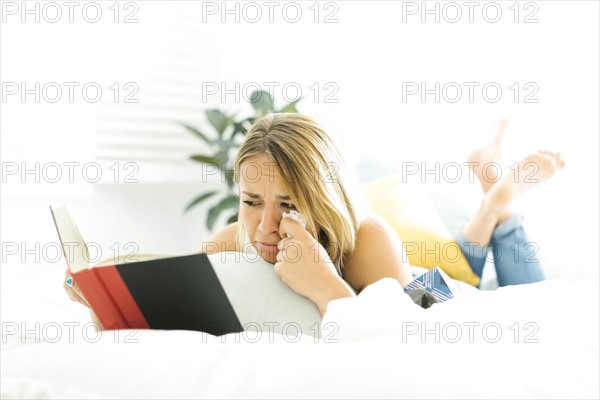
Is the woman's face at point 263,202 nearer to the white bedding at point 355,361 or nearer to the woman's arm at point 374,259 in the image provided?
the woman's arm at point 374,259

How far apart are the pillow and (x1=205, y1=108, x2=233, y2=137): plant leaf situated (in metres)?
1.63

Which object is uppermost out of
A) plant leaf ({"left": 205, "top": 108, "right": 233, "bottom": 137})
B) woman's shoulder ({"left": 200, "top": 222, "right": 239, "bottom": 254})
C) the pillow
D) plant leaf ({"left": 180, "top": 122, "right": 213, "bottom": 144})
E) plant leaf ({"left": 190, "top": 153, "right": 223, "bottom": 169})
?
plant leaf ({"left": 205, "top": 108, "right": 233, "bottom": 137})

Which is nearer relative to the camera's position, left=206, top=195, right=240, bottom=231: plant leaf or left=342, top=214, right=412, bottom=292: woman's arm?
left=342, top=214, right=412, bottom=292: woman's arm

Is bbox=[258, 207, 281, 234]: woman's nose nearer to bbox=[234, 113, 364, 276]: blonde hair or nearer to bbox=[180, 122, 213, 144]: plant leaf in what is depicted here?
bbox=[234, 113, 364, 276]: blonde hair

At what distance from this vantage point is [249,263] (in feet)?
4.29

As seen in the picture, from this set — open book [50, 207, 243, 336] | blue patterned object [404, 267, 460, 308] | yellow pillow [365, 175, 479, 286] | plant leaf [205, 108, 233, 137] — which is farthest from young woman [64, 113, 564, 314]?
plant leaf [205, 108, 233, 137]

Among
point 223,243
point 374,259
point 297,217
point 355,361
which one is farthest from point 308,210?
point 355,361

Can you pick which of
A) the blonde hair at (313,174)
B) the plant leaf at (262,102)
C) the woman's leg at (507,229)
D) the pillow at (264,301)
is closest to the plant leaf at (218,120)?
the plant leaf at (262,102)

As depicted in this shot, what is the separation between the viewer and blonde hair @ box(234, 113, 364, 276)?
4.72 ft

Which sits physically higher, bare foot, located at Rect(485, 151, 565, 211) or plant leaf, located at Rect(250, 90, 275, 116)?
plant leaf, located at Rect(250, 90, 275, 116)

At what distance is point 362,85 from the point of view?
112 inches

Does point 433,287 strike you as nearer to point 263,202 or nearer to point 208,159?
point 263,202

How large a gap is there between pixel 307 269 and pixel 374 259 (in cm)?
27

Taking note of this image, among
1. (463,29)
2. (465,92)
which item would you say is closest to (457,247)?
(465,92)
